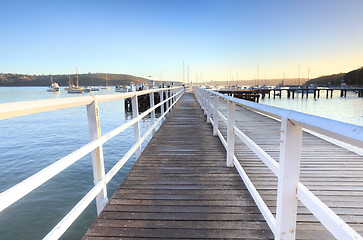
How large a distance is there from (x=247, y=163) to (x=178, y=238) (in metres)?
2.17

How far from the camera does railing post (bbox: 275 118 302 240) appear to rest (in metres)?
1.34

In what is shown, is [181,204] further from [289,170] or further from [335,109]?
[335,109]

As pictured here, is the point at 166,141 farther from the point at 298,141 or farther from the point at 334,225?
the point at 334,225

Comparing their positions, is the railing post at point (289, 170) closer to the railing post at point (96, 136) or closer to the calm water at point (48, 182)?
the railing post at point (96, 136)

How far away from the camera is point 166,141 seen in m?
5.05

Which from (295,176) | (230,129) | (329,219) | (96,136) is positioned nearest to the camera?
(329,219)

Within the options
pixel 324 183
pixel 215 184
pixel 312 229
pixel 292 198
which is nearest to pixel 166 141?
pixel 215 184

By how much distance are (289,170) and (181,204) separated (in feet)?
4.52

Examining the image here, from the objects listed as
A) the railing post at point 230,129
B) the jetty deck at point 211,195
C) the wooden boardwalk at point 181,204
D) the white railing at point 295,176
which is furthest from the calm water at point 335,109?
the white railing at point 295,176

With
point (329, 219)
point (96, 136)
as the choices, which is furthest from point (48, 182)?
point (329, 219)

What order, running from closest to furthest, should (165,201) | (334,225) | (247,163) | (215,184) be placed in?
(334,225) < (165,201) < (215,184) < (247,163)

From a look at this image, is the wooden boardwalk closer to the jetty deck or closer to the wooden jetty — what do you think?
the jetty deck

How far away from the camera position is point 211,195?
2582 mm

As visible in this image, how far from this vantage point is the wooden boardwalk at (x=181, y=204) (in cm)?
194
